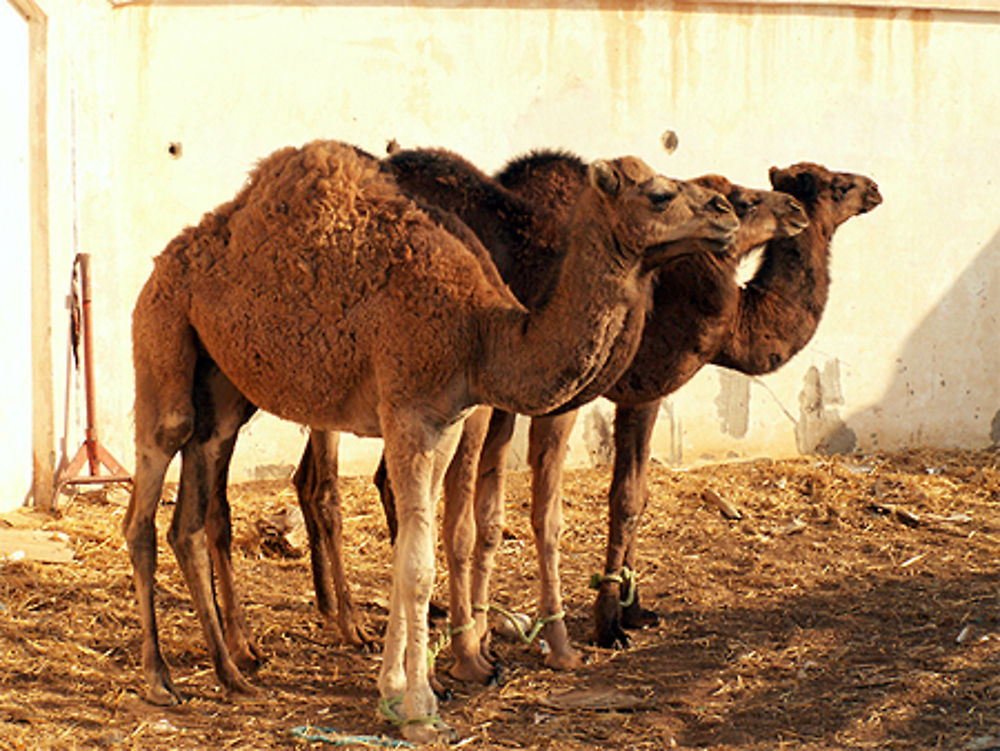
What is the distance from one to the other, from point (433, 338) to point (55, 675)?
248cm

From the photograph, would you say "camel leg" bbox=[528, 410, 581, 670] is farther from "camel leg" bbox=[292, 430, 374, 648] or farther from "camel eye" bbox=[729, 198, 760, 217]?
"camel eye" bbox=[729, 198, 760, 217]

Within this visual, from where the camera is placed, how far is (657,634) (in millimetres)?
6812

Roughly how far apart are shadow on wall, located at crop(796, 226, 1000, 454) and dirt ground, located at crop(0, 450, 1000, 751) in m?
1.20

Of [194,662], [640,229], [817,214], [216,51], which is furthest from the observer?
[216,51]

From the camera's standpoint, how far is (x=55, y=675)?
5.83 m

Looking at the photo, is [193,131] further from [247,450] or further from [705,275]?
[705,275]

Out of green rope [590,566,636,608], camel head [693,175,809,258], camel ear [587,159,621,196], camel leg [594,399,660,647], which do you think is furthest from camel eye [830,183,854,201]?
camel ear [587,159,621,196]

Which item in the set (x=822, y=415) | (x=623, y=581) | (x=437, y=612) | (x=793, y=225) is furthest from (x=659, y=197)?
(x=822, y=415)

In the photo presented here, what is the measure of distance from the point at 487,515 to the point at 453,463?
0.47 metres

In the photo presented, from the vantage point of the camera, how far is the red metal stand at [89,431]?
9.27 m

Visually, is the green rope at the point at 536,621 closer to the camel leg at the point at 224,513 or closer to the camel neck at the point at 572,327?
the camel leg at the point at 224,513

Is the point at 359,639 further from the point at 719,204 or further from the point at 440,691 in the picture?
the point at 719,204

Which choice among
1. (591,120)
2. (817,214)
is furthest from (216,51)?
(817,214)

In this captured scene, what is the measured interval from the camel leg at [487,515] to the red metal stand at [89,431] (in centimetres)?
401
